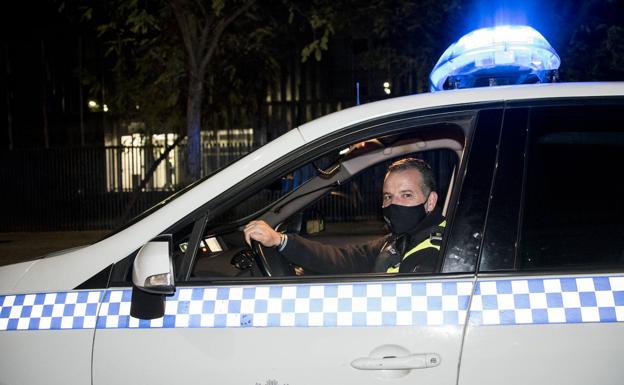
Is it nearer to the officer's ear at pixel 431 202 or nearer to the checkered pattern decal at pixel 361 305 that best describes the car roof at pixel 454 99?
the checkered pattern decal at pixel 361 305

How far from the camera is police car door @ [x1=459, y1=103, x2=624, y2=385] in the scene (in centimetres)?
188

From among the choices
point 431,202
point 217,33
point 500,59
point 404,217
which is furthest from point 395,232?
point 217,33

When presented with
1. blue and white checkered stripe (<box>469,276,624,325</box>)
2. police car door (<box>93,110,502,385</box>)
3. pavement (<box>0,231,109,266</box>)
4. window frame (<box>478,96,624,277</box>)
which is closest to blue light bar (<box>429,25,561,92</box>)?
window frame (<box>478,96,624,277</box>)

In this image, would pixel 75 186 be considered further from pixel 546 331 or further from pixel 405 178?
pixel 546 331

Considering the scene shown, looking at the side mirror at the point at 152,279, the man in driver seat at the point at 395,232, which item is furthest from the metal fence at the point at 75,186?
the side mirror at the point at 152,279

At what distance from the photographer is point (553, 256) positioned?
6.56 feet

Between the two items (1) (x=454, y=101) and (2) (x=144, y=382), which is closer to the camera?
(2) (x=144, y=382)

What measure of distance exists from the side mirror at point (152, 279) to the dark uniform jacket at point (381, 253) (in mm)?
729

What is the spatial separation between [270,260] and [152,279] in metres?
0.67

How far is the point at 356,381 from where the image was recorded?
195cm

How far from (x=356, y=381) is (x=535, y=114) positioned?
42.1 inches

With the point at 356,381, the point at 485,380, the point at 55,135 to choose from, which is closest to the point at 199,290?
the point at 356,381

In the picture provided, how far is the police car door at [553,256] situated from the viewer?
188cm

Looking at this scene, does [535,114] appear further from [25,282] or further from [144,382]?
[25,282]
